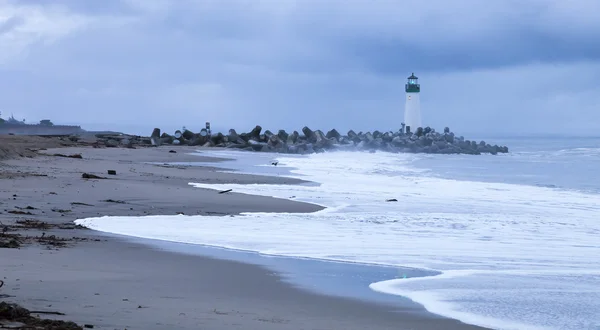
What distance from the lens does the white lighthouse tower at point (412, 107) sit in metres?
55.4

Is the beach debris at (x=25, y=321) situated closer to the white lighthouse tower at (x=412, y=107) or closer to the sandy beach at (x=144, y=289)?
the sandy beach at (x=144, y=289)

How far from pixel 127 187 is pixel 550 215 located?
6.56 metres

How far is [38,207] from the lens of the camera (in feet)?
32.0

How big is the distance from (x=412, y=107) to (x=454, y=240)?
4841cm

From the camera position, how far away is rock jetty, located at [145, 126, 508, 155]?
4203cm

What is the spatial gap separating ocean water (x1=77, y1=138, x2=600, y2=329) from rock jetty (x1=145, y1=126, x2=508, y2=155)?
26349mm

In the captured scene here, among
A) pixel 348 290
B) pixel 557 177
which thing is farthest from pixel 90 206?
pixel 557 177

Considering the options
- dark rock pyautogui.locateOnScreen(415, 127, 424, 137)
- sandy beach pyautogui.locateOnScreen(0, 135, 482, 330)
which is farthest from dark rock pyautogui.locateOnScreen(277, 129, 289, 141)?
sandy beach pyautogui.locateOnScreen(0, 135, 482, 330)

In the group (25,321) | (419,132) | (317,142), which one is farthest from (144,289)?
(419,132)

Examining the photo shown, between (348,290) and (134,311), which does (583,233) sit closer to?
(348,290)

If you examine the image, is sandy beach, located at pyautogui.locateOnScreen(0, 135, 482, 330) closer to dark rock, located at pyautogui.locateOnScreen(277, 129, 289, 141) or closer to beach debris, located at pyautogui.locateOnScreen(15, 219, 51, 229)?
beach debris, located at pyautogui.locateOnScreen(15, 219, 51, 229)

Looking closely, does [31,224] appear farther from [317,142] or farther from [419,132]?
[419,132]

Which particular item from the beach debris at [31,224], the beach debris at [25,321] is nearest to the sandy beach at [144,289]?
the beach debris at [31,224]

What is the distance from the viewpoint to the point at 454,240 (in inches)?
340
